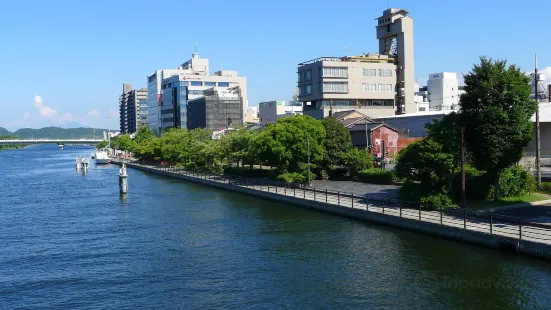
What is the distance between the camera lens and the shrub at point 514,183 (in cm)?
4025

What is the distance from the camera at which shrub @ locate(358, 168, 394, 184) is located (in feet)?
181

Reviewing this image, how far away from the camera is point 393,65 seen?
102 m

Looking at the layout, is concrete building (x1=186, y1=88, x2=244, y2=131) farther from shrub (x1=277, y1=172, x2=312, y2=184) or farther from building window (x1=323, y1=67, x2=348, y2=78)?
shrub (x1=277, y1=172, x2=312, y2=184)

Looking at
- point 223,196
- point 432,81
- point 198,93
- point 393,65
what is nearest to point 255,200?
point 223,196

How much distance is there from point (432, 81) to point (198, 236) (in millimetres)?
134893

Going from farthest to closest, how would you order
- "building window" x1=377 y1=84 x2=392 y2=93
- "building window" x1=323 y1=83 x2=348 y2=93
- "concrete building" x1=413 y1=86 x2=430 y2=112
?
1. "concrete building" x1=413 y1=86 x2=430 y2=112
2. "building window" x1=377 y1=84 x2=392 y2=93
3. "building window" x1=323 y1=83 x2=348 y2=93

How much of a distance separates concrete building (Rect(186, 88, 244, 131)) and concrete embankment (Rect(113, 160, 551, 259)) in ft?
354

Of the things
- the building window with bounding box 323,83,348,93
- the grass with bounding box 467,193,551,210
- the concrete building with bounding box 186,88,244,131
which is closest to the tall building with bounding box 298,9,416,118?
the building window with bounding box 323,83,348,93

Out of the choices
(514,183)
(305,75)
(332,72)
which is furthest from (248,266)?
(305,75)

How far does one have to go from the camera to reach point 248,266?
28891 mm

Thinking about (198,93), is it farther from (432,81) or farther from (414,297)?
(414,297)

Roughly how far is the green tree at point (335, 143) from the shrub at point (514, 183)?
22.3m

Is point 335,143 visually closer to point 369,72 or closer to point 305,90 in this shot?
point 305,90

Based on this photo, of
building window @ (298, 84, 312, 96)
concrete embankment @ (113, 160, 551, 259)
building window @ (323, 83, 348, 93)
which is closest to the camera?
concrete embankment @ (113, 160, 551, 259)
